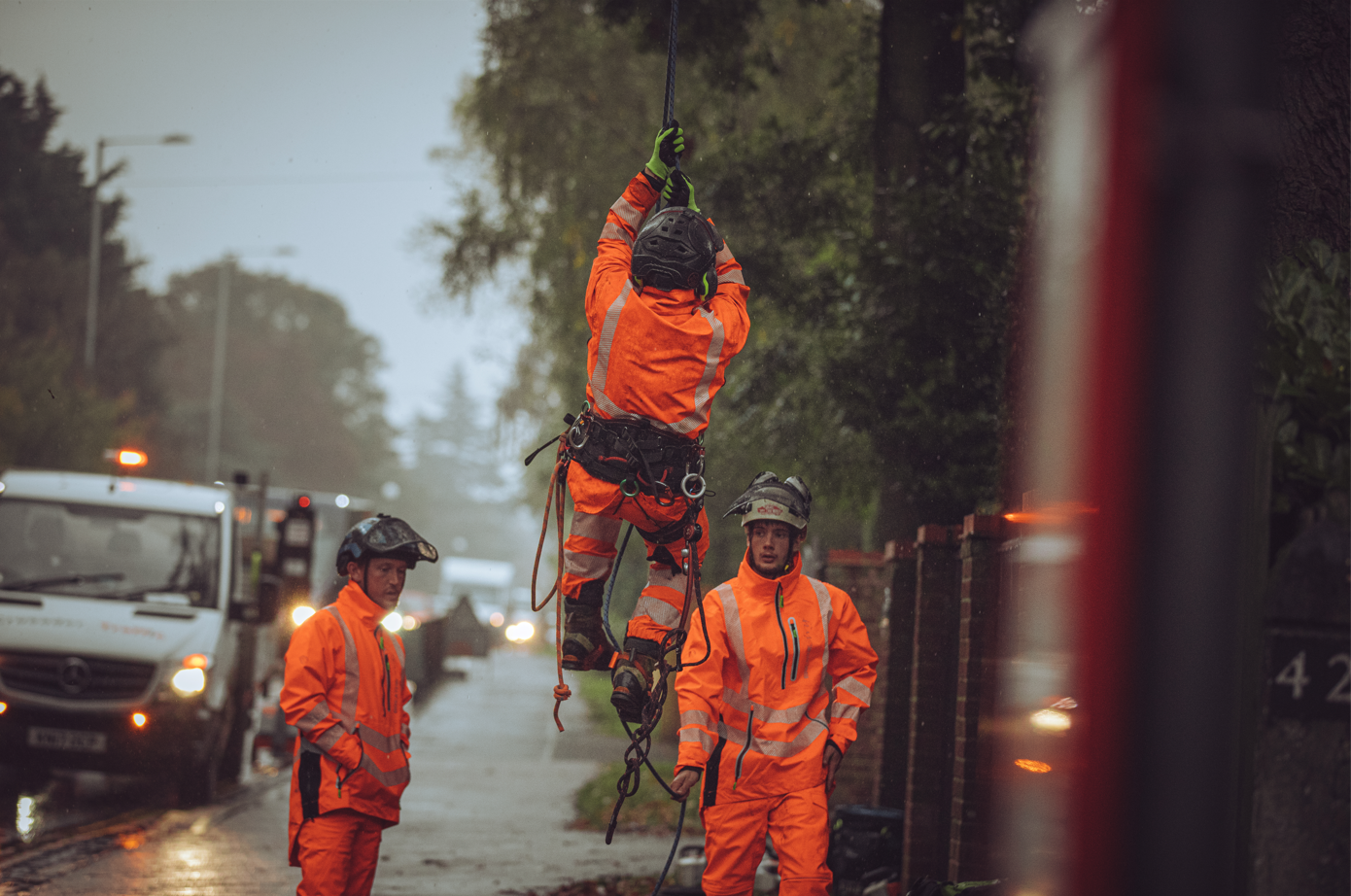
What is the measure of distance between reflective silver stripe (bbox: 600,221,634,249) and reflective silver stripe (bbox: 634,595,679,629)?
Answer: 1.29 metres

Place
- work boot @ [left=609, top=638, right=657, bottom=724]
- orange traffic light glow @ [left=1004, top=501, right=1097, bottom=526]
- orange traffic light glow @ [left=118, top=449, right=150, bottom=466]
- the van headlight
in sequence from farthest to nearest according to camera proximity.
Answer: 1. orange traffic light glow @ [left=118, top=449, right=150, bottom=466]
2. the van headlight
3. work boot @ [left=609, top=638, right=657, bottom=724]
4. orange traffic light glow @ [left=1004, top=501, right=1097, bottom=526]

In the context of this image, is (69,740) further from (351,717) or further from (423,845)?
(351,717)

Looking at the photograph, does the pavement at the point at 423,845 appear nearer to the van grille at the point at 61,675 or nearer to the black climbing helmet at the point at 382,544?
the van grille at the point at 61,675

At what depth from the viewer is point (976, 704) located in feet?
19.4

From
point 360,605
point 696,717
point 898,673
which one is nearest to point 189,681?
point 360,605

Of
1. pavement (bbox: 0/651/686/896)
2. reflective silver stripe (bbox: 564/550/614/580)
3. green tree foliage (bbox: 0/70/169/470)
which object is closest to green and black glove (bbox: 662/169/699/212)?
reflective silver stripe (bbox: 564/550/614/580)

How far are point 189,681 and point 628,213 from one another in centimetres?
633

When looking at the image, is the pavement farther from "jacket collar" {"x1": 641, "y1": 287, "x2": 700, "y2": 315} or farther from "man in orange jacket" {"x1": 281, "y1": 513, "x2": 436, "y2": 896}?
"jacket collar" {"x1": 641, "y1": 287, "x2": 700, "y2": 315}

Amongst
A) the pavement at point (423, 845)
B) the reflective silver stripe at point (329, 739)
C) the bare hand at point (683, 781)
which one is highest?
the reflective silver stripe at point (329, 739)

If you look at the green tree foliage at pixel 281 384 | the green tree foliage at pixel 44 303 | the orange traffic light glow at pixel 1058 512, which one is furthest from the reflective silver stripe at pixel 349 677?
the green tree foliage at pixel 281 384

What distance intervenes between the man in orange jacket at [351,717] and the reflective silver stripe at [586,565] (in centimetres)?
60

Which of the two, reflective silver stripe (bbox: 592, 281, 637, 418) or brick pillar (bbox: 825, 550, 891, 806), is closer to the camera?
reflective silver stripe (bbox: 592, 281, 637, 418)

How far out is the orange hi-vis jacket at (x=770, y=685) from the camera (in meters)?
5.05

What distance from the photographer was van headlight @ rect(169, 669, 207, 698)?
9.80 metres
